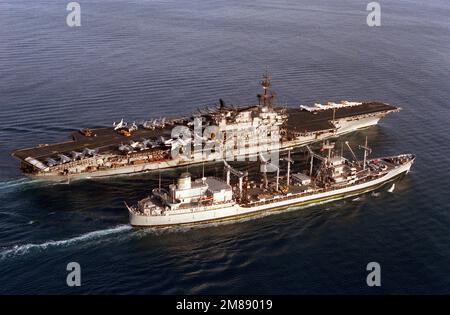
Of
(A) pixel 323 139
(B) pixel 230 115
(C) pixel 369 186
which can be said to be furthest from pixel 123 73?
(C) pixel 369 186

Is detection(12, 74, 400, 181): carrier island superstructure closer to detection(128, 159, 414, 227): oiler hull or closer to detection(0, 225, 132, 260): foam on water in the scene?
detection(0, 225, 132, 260): foam on water

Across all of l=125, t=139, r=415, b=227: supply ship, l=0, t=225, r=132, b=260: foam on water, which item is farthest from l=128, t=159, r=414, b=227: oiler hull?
l=0, t=225, r=132, b=260: foam on water

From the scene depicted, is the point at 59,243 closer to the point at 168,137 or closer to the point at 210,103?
the point at 168,137

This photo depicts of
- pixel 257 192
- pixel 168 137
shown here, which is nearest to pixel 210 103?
pixel 168 137

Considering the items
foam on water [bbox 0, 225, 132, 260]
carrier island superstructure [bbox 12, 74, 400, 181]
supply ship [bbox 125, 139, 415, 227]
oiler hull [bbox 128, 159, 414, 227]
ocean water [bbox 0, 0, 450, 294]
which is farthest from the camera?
carrier island superstructure [bbox 12, 74, 400, 181]

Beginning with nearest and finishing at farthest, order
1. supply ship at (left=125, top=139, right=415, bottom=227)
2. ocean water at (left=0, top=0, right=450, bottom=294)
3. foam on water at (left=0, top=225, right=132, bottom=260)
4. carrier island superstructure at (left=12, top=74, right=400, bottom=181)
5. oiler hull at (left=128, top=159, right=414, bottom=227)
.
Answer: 1. ocean water at (left=0, top=0, right=450, bottom=294)
2. foam on water at (left=0, top=225, right=132, bottom=260)
3. oiler hull at (left=128, top=159, right=414, bottom=227)
4. supply ship at (left=125, top=139, right=415, bottom=227)
5. carrier island superstructure at (left=12, top=74, right=400, bottom=181)

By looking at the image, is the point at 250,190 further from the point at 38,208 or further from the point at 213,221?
the point at 38,208

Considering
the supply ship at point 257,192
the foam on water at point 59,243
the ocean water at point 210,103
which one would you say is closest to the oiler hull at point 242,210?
the supply ship at point 257,192
